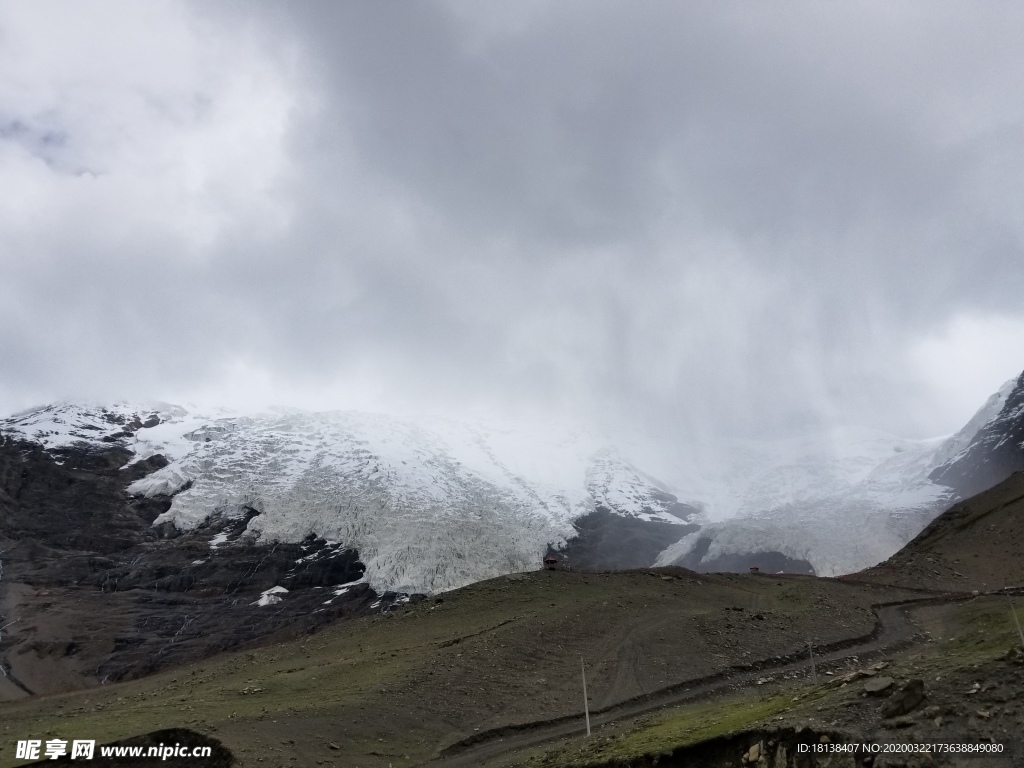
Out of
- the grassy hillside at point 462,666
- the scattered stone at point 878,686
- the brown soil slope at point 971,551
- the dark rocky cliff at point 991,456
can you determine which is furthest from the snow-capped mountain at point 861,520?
the scattered stone at point 878,686

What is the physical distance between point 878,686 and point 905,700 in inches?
56.4

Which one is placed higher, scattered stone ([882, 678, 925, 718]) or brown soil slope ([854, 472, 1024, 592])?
brown soil slope ([854, 472, 1024, 592])

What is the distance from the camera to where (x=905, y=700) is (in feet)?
58.3

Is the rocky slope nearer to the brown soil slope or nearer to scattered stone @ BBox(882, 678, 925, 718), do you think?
the brown soil slope

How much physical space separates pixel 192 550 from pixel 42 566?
85.3 ft

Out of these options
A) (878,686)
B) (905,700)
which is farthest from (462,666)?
(905,700)

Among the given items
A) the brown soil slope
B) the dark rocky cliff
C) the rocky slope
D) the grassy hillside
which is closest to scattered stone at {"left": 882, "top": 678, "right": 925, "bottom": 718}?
the grassy hillside

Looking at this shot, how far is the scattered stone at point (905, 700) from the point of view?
1762cm

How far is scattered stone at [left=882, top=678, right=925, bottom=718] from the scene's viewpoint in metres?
17.6

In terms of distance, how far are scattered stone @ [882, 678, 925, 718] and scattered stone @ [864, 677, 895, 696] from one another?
30.6 inches

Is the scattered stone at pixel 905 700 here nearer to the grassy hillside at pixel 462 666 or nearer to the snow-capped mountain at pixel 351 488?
the grassy hillside at pixel 462 666

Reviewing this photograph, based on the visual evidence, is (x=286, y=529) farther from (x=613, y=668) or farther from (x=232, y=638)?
(x=613, y=668)

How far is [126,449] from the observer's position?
554 feet

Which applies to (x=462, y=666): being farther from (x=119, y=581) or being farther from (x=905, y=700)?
(x=119, y=581)
